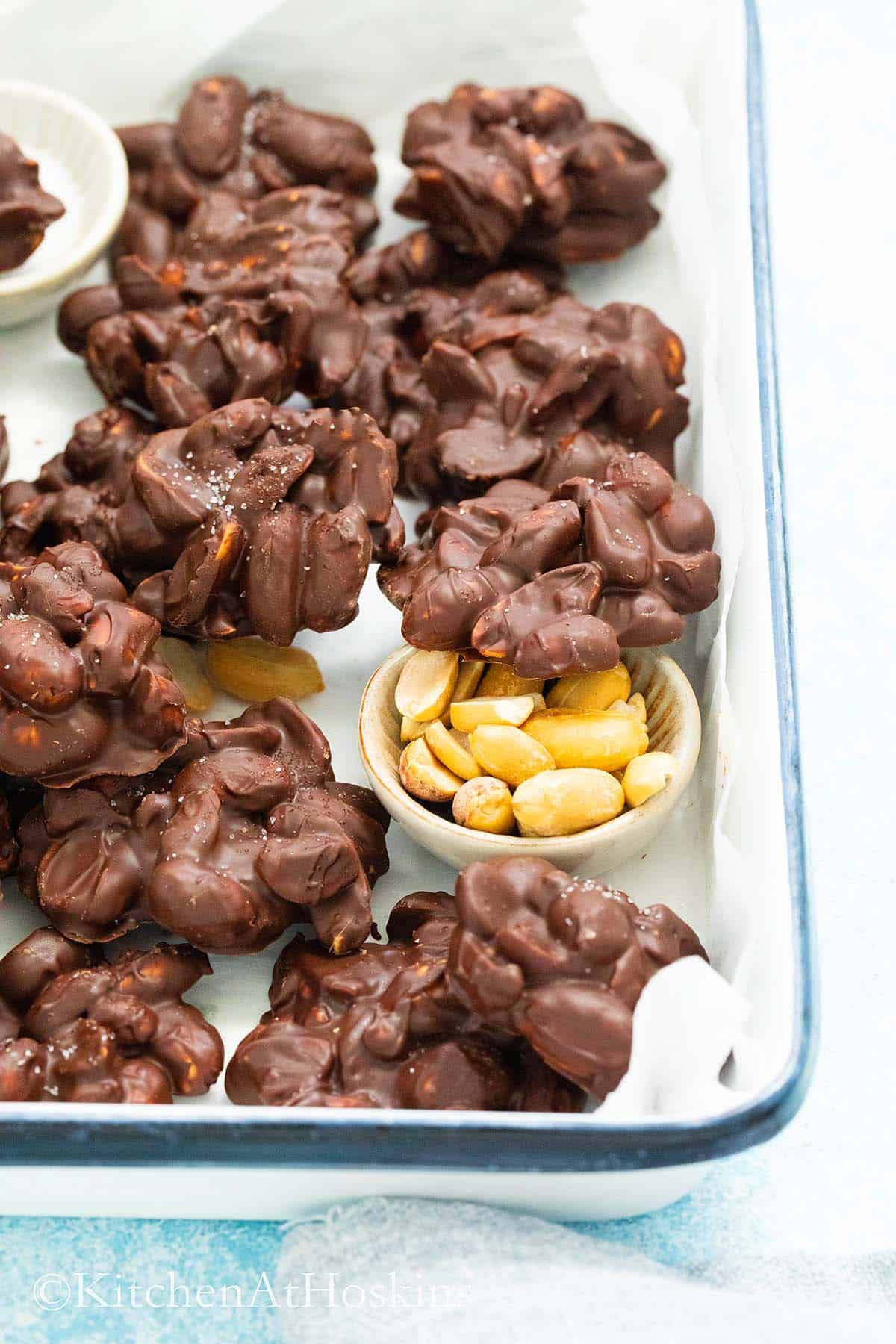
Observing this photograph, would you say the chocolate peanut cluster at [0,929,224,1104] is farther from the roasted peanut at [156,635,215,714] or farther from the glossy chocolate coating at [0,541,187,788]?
the roasted peanut at [156,635,215,714]

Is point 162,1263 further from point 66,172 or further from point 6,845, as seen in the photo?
point 66,172

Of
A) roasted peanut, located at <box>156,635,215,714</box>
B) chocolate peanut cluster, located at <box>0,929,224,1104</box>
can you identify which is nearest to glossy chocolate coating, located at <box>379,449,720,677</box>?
roasted peanut, located at <box>156,635,215,714</box>

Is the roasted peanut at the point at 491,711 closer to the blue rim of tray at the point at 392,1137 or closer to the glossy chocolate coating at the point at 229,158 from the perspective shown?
the blue rim of tray at the point at 392,1137

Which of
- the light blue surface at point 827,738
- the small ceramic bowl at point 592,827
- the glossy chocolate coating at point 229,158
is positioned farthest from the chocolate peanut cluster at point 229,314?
the light blue surface at point 827,738

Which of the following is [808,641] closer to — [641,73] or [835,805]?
[835,805]

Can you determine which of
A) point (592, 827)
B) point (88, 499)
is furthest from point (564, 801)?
point (88, 499)
